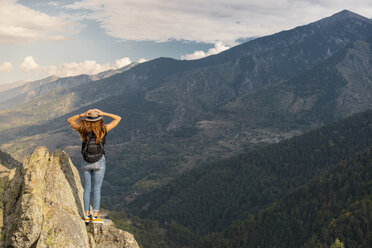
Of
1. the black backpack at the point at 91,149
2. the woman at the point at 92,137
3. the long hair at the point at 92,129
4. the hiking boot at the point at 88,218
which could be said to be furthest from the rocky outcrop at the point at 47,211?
the long hair at the point at 92,129

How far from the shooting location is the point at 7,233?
16.8 metres

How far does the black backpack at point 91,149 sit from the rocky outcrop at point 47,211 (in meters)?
3.07

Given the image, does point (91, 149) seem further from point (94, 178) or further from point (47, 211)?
point (47, 211)

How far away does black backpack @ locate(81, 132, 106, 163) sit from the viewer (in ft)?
65.6

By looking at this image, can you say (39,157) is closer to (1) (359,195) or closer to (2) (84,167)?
(2) (84,167)

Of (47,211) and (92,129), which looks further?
(92,129)

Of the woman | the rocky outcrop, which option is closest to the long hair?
the woman

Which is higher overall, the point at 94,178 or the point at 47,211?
the point at 94,178

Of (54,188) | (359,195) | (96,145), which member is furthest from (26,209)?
(359,195)

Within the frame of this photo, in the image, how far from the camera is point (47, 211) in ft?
58.8

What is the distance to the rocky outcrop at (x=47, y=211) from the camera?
53.3 ft

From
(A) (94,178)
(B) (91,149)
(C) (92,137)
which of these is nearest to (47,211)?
(A) (94,178)

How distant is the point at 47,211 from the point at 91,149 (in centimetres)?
484

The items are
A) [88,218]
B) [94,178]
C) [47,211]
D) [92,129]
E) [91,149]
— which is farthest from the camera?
[88,218]
